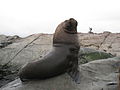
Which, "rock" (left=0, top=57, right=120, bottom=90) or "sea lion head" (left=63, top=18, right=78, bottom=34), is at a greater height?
"sea lion head" (left=63, top=18, right=78, bottom=34)

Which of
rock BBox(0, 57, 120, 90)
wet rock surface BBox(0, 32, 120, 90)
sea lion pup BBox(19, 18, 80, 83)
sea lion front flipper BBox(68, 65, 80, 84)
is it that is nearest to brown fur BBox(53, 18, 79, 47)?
sea lion pup BBox(19, 18, 80, 83)

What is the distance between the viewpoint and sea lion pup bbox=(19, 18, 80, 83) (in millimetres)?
9070

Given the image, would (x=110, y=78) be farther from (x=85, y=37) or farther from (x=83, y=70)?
(x=85, y=37)

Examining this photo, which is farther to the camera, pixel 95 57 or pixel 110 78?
pixel 95 57

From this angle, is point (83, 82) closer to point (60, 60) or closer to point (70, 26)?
point (60, 60)

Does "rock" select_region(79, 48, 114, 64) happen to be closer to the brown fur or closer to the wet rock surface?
the wet rock surface

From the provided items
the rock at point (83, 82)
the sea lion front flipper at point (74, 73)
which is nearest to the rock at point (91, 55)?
the rock at point (83, 82)

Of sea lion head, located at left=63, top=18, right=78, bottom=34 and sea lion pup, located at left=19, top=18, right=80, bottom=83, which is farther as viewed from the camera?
sea lion head, located at left=63, top=18, right=78, bottom=34

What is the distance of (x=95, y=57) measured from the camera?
13602 millimetres

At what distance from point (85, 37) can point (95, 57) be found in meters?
5.58

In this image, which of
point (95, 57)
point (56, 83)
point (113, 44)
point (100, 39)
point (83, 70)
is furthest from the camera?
point (100, 39)

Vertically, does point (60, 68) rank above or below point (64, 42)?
below

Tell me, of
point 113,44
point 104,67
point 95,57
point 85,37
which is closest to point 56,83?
point 104,67

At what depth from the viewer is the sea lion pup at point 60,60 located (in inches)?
357
